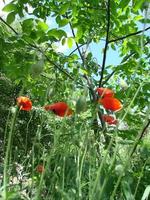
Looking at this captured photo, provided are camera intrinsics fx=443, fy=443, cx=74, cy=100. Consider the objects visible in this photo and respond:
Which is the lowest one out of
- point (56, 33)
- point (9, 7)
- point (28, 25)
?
point (56, 33)

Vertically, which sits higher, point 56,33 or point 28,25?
point 28,25

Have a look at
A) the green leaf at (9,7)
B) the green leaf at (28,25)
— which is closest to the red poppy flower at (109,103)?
the green leaf at (28,25)

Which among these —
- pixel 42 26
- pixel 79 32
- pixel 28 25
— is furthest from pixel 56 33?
pixel 79 32

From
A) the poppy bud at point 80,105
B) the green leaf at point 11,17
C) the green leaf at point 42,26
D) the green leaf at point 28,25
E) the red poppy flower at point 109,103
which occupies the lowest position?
the poppy bud at point 80,105

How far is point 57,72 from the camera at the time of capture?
4.03 meters

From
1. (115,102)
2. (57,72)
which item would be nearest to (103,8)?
(57,72)

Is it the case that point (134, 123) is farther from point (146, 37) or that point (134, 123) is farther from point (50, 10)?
point (50, 10)

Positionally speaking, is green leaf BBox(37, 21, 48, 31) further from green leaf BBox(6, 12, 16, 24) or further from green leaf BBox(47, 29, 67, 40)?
green leaf BBox(6, 12, 16, 24)

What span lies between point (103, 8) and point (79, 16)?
0.19 metres

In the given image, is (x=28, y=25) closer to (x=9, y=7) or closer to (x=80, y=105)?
(x=9, y=7)

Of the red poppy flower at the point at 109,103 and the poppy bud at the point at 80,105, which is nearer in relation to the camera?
the poppy bud at the point at 80,105

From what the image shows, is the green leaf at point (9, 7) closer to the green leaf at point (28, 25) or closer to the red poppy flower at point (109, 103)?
the green leaf at point (28, 25)

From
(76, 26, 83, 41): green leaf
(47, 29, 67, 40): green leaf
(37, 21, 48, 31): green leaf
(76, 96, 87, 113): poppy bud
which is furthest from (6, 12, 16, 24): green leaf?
(76, 96, 87, 113): poppy bud

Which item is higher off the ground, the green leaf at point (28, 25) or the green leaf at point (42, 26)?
the green leaf at point (28, 25)
